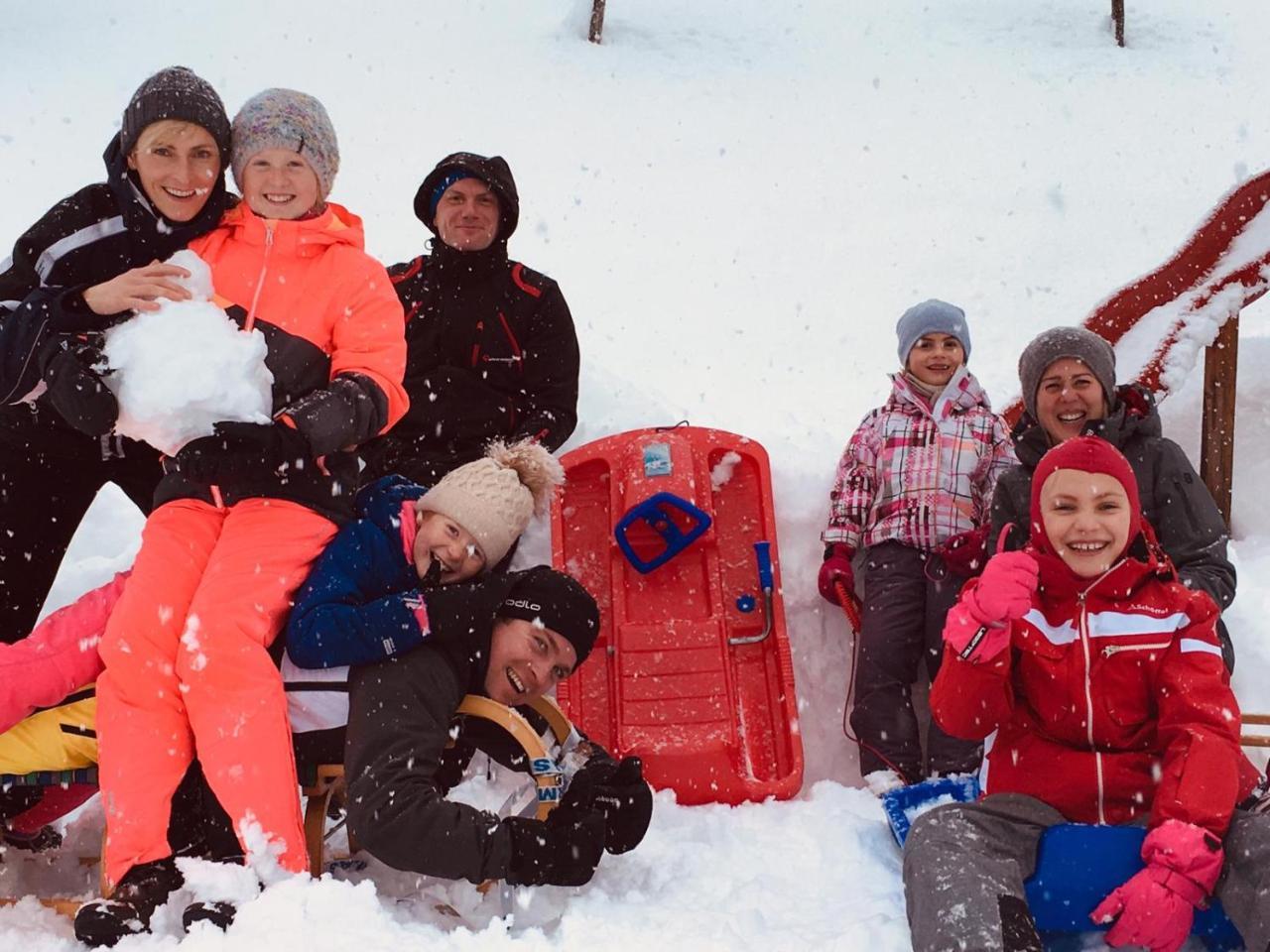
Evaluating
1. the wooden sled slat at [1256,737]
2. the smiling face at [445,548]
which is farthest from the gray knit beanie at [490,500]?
the wooden sled slat at [1256,737]

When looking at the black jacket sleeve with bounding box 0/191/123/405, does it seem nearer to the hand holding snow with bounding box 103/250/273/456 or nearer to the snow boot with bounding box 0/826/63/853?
the hand holding snow with bounding box 103/250/273/456

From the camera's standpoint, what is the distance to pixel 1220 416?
483cm

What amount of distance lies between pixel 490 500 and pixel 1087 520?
1.42 metres

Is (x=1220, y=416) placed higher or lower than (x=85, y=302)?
lower

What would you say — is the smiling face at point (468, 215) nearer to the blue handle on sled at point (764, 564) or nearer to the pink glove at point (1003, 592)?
the blue handle on sled at point (764, 564)

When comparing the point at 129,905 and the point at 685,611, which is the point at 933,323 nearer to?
the point at 685,611

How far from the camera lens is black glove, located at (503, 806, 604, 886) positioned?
8.91 feet

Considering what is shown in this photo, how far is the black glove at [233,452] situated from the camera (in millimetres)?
2842

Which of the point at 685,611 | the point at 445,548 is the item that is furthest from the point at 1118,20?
the point at 445,548

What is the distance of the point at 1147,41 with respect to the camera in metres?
16.2

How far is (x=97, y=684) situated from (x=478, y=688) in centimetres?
86

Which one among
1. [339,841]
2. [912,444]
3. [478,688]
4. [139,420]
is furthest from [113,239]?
[912,444]

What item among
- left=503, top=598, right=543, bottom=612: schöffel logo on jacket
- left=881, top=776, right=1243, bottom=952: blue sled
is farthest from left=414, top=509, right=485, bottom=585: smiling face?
left=881, top=776, right=1243, bottom=952: blue sled

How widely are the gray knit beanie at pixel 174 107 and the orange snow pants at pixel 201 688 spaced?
100cm
